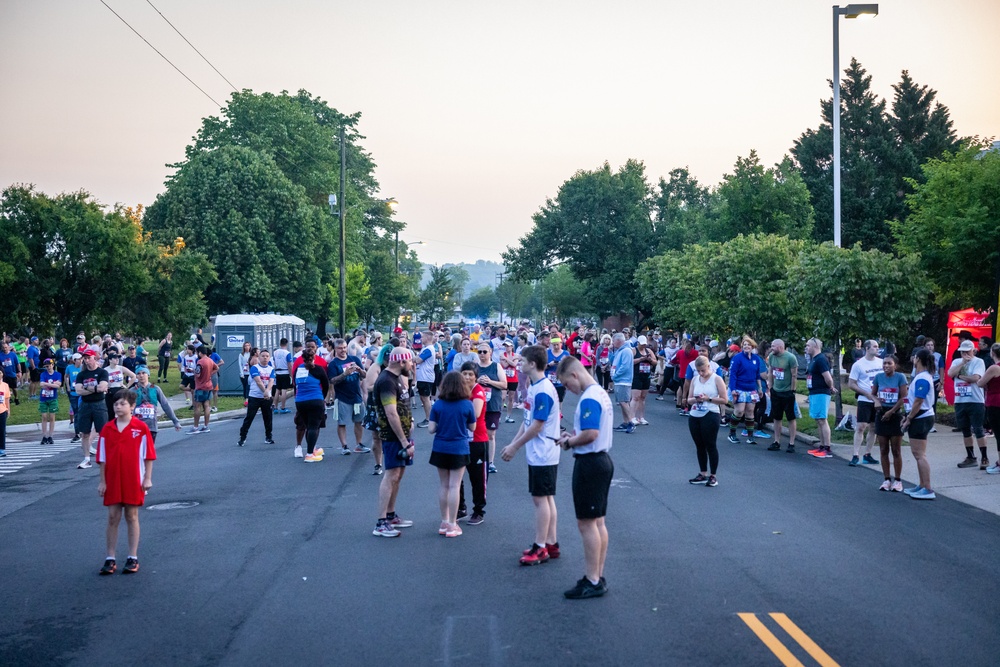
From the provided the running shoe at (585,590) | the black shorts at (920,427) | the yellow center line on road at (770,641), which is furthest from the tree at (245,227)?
the yellow center line on road at (770,641)

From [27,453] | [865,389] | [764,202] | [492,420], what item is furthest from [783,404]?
[764,202]

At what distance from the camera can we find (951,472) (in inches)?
521

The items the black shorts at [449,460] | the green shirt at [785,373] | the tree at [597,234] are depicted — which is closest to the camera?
the black shorts at [449,460]

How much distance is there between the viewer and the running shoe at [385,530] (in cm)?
916

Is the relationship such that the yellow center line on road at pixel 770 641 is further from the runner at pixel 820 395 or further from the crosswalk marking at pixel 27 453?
the crosswalk marking at pixel 27 453

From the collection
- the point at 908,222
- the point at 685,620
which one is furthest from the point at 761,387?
the point at 685,620

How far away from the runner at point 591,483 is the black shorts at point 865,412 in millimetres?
8123

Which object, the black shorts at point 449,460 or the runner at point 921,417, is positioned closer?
the black shorts at point 449,460

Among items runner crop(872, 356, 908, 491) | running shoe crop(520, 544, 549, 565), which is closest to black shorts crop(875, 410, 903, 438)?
runner crop(872, 356, 908, 491)

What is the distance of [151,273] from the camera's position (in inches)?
1474

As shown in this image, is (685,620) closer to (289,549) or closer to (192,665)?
(192,665)

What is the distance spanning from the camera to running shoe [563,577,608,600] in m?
7.08

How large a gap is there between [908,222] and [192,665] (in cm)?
1973

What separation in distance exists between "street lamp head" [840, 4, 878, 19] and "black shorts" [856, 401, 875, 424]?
9.05 metres
